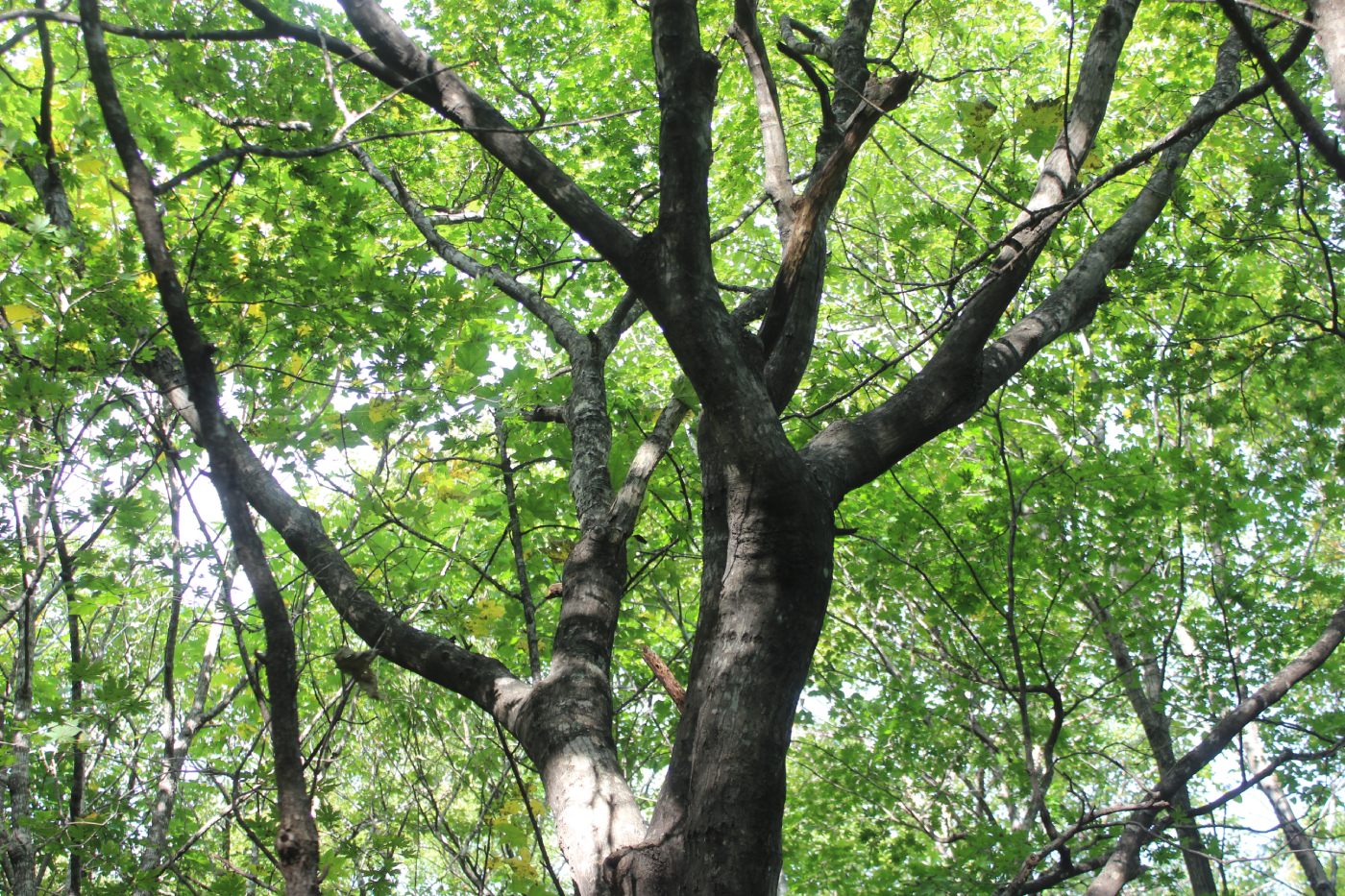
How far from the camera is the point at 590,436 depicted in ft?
11.0

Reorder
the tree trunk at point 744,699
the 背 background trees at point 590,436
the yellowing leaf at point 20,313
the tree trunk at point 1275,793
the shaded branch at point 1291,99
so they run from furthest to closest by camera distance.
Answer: the tree trunk at point 1275,793
the yellowing leaf at point 20,313
the 背 background trees at point 590,436
the tree trunk at point 744,699
the shaded branch at point 1291,99

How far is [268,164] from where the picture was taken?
4422 millimetres

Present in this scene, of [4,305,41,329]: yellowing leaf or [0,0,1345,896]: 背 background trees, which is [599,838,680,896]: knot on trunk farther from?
[4,305,41,329]: yellowing leaf

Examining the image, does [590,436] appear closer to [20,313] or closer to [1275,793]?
[20,313]

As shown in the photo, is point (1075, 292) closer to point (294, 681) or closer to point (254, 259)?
point (294, 681)

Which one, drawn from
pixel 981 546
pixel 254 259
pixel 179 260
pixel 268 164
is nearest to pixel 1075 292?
pixel 981 546

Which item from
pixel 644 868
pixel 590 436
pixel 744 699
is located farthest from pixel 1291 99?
pixel 590 436

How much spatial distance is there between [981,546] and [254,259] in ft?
13.7

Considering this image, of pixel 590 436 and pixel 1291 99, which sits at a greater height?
pixel 590 436

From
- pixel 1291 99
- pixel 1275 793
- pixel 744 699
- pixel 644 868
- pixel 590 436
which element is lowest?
pixel 644 868

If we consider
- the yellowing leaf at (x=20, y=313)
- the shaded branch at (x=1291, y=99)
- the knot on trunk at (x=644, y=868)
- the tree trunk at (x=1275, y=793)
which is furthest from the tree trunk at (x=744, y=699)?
the tree trunk at (x=1275, y=793)

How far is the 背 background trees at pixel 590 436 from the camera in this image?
7.01 ft

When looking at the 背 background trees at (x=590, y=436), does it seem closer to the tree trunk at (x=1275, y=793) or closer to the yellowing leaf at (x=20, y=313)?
the yellowing leaf at (x=20, y=313)

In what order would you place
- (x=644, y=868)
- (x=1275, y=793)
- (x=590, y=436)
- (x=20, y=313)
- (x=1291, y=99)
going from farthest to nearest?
(x=1275, y=793) → (x=590, y=436) → (x=20, y=313) → (x=644, y=868) → (x=1291, y=99)
